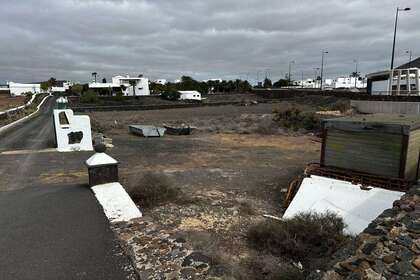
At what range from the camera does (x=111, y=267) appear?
4254mm

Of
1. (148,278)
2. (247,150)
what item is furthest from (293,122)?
(148,278)

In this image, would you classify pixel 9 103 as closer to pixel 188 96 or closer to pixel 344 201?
pixel 188 96

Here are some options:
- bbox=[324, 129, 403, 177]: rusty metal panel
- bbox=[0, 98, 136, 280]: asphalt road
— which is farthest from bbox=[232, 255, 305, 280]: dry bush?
bbox=[324, 129, 403, 177]: rusty metal panel

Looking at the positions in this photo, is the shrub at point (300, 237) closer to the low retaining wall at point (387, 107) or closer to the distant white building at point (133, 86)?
the low retaining wall at point (387, 107)

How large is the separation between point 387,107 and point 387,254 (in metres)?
27.3

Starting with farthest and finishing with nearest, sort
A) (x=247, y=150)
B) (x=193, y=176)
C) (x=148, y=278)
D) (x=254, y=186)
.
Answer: (x=247, y=150) < (x=193, y=176) < (x=254, y=186) < (x=148, y=278)

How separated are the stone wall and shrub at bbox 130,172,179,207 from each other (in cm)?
507

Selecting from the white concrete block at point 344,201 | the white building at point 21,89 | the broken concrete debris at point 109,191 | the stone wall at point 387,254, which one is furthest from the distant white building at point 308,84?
the stone wall at point 387,254

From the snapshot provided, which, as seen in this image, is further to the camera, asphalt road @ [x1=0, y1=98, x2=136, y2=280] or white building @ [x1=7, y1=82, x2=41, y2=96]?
white building @ [x1=7, y1=82, x2=41, y2=96]

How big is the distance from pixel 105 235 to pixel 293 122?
2366cm

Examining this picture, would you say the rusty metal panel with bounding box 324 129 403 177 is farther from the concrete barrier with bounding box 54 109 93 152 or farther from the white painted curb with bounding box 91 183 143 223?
the concrete barrier with bounding box 54 109 93 152

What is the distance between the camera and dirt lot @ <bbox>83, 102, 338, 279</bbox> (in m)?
4.66

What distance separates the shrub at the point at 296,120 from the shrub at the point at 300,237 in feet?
66.5

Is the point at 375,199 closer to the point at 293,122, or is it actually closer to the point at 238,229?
the point at 238,229
